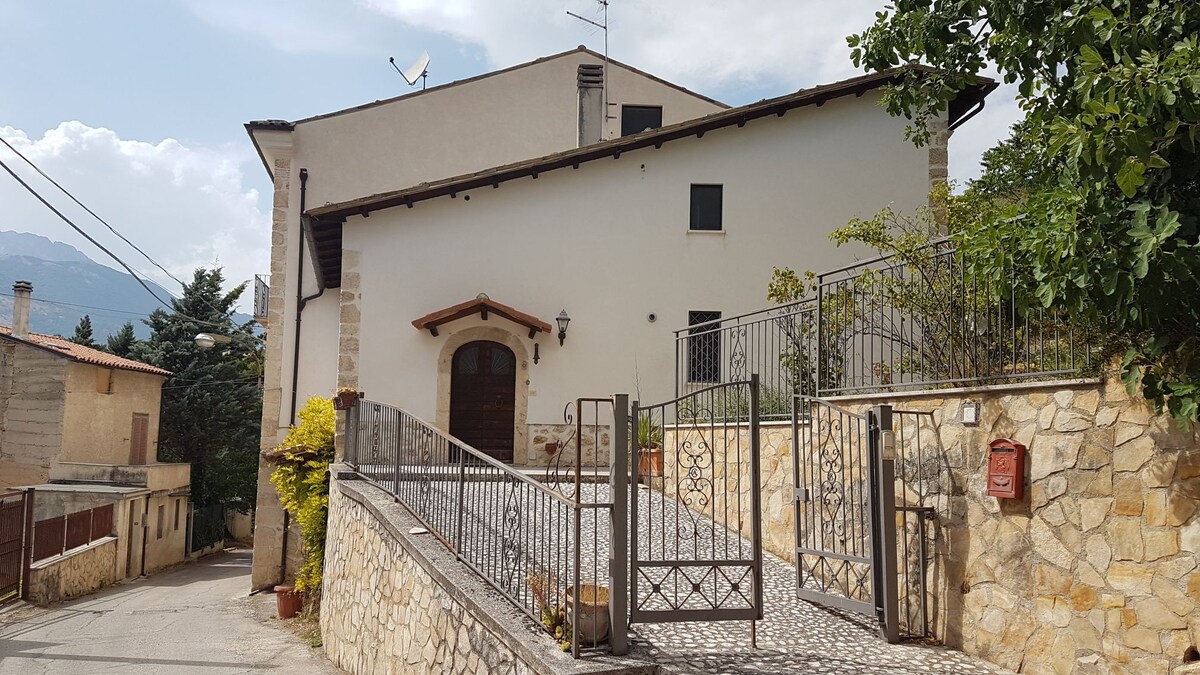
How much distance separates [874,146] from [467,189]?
734 cm

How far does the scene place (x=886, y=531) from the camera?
6.43 m

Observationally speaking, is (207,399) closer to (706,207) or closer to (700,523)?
(706,207)

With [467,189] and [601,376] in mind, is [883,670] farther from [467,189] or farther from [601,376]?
[467,189]

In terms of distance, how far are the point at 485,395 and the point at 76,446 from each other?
57.4 ft

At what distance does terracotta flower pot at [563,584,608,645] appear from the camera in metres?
5.31

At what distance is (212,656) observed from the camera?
11.9m

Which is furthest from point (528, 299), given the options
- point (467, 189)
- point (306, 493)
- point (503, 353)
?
point (306, 493)

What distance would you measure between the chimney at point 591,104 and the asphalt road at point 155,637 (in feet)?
37.6

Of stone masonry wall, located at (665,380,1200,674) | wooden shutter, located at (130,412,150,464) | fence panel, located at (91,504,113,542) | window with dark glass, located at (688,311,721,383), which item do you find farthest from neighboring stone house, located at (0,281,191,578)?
stone masonry wall, located at (665,380,1200,674)

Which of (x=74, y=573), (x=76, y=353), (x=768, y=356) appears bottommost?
(x=74, y=573)

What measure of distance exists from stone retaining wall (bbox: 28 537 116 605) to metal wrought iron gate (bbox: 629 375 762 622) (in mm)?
12522

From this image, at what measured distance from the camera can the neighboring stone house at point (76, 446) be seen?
78.8 feet

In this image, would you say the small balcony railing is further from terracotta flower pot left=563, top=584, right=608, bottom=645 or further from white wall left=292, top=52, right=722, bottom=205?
terracotta flower pot left=563, top=584, right=608, bottom=645

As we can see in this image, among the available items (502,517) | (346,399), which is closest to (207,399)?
(346,399)
